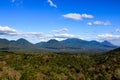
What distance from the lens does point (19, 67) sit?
78000 millimetres

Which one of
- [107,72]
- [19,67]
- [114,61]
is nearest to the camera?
[19,67]

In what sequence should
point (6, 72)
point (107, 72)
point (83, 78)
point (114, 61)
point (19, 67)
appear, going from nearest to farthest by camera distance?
point (6, 72) < point (19, 67) < point (83, 78) < point (107, 72) < point (114, 61)

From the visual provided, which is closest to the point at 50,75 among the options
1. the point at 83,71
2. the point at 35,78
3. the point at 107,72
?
the point at 35,78

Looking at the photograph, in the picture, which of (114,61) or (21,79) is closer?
(21,79)

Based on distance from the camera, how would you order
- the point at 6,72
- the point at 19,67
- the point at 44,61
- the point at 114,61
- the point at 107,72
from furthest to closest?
the point at 114,61 → the point at 44,61 → the point at 107,72 → the point at 19,67 → the point at 6,72

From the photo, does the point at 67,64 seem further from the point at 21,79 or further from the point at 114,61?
the point at 21,79

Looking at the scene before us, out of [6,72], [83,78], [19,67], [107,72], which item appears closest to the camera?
[6,72]

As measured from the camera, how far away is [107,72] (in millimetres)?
90250

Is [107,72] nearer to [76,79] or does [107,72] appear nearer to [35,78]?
[76,79]

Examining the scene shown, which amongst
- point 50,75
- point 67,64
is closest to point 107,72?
point 67,64

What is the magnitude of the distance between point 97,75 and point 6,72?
38311 millimetres

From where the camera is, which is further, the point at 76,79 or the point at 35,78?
the point at 76,79

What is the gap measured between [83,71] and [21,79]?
32994 millimetres

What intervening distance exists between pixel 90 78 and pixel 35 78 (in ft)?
83.7
